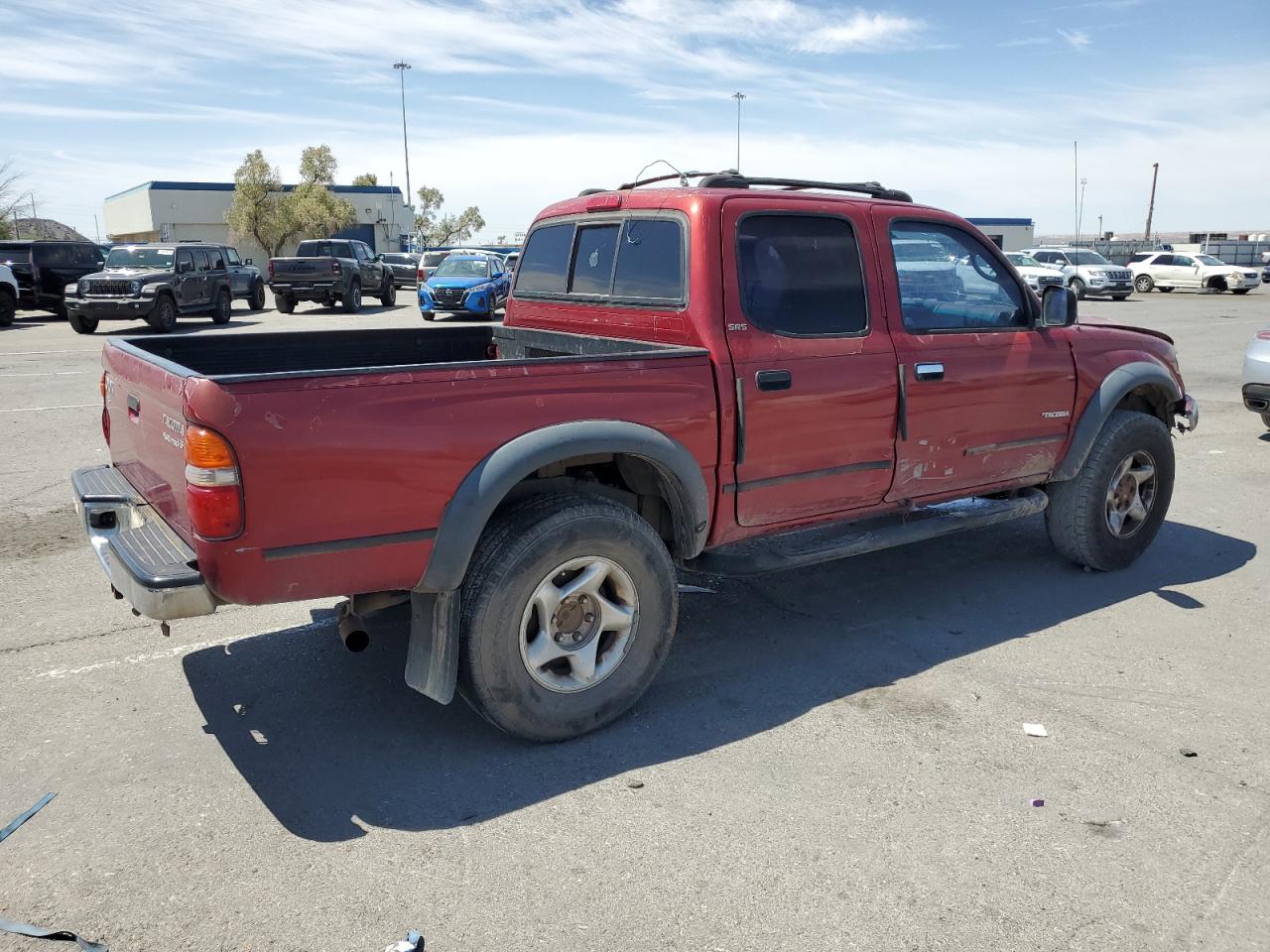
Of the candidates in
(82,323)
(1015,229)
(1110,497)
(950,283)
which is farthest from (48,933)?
(1015,229)

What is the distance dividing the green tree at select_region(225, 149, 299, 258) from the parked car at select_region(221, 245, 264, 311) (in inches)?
1412

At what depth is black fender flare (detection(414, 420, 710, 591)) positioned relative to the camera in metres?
3.34

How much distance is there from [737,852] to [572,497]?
135 centimetres

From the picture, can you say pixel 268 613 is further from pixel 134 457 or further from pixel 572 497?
pixel 572 497

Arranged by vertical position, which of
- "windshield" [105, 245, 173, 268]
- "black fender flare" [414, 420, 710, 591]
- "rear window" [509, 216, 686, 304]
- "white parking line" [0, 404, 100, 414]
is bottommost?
"white parking line" [0, 404, 100, 414]

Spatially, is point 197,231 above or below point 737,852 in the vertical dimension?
above

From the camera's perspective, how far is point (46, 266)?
23.7 m

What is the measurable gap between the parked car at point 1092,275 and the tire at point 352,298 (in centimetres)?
2186

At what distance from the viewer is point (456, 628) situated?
3463mm

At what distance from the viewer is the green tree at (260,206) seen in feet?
193

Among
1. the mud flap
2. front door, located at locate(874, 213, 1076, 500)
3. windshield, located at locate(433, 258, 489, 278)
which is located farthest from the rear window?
windshield, located at locate(433, 258, 489, 278)

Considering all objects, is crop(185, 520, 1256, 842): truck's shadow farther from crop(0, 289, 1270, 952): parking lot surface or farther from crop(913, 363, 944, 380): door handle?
crop(913, 363, 944, 380): door handle

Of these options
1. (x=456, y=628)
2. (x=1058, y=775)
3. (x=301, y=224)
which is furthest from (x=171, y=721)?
(x=301, y=224)

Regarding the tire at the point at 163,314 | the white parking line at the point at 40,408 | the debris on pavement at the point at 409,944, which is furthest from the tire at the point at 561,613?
the tire at the point at 163,314
